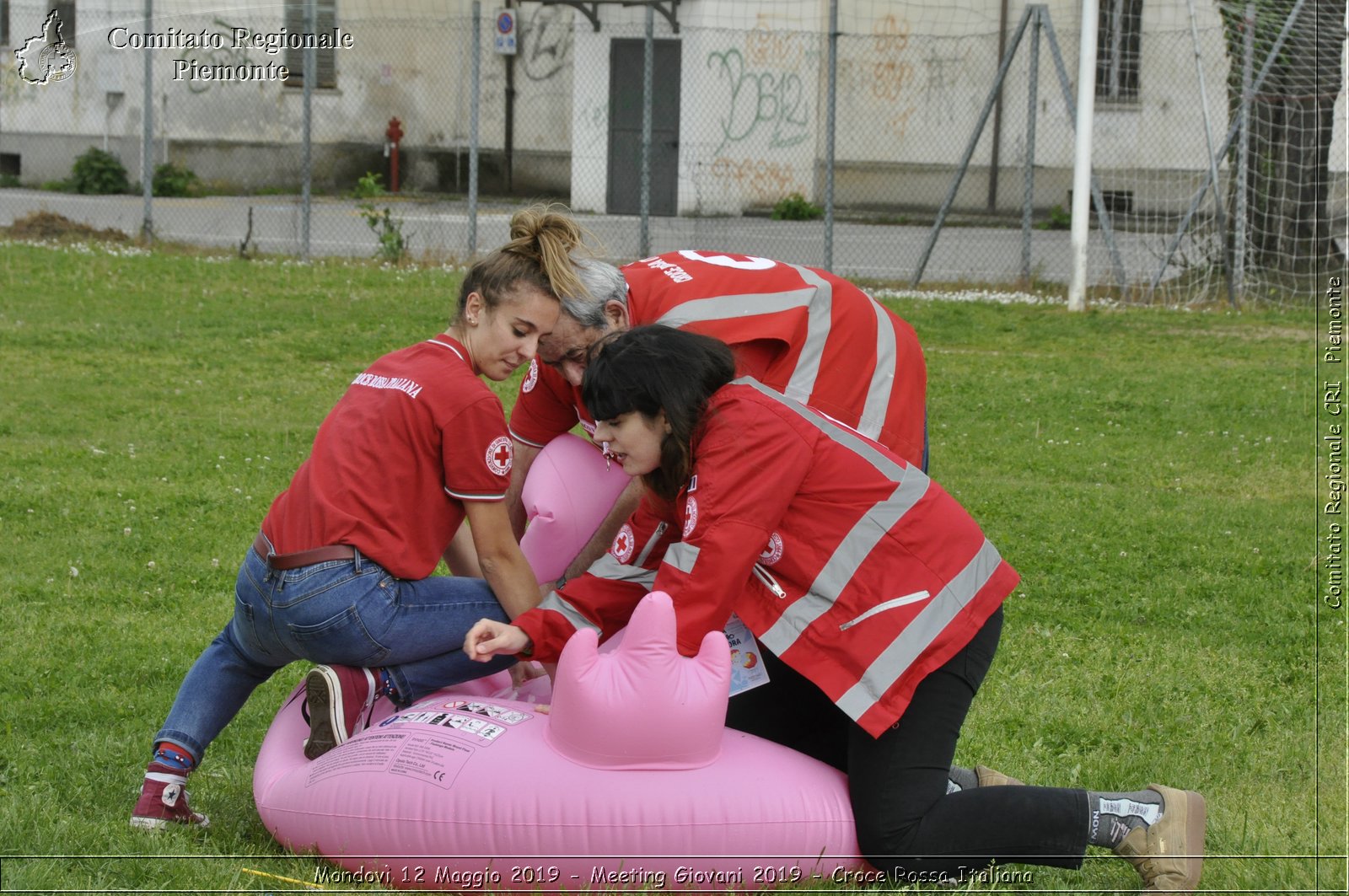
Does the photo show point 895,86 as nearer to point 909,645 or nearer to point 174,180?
point 174,180

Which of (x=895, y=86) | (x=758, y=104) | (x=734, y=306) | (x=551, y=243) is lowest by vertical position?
(x=734, y=306)

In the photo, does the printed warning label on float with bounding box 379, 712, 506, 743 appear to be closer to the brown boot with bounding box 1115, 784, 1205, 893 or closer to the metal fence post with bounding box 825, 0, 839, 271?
the brown boot with bounding box 1115, 784, 1205, 893

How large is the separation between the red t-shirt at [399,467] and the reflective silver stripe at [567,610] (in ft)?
1.07

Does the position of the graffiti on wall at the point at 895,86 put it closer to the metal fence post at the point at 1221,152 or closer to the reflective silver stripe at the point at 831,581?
the metal fence post at the point at 1221,152

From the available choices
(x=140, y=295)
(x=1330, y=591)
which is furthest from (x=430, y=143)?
(x=1330, y=591)

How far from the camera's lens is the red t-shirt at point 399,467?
3.65 metres

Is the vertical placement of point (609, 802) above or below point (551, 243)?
below

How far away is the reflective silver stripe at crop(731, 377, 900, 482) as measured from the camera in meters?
3.49

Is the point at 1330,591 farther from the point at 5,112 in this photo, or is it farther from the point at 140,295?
the point at 5,112

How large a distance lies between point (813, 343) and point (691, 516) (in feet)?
3.34

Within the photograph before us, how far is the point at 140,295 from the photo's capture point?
1239cm

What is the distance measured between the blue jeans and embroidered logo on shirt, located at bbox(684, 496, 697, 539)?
0.74m

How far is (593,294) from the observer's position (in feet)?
12.9

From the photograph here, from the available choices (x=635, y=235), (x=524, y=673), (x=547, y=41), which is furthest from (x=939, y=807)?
(x=547, y=41)
